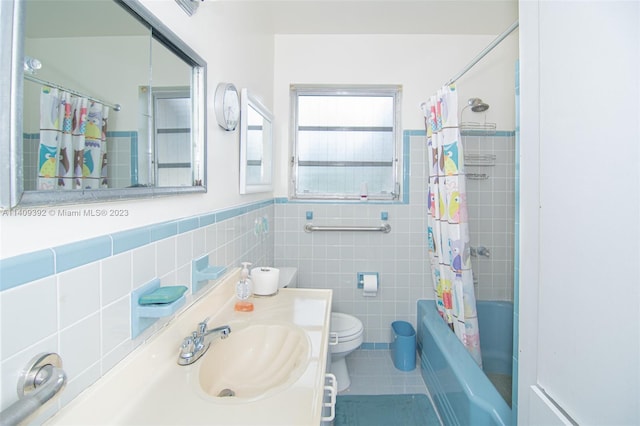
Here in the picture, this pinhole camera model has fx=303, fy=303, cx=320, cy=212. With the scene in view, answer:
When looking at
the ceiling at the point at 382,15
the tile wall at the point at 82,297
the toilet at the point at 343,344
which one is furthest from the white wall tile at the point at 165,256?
the toilet at the point at 343,344

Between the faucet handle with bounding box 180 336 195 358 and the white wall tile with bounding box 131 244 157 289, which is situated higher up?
the white wall tile with bounding box 131 244 157 289

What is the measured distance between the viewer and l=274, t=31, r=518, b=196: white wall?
2455mm

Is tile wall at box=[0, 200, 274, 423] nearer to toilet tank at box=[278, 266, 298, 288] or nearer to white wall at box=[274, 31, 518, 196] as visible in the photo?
toilet tank at box=[278, 266, 298, 288]

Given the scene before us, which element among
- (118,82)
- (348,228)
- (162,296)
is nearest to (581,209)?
(162,296)

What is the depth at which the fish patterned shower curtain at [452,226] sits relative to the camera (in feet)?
6.16

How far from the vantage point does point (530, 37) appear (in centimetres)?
87

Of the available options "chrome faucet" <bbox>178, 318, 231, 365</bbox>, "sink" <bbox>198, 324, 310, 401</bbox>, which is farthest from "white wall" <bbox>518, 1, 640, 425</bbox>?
"chrome faucet" <bbox>178, 318, 231, 365</bbox>

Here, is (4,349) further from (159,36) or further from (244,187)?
(244,187)

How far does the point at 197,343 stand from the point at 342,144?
1985 millimetres

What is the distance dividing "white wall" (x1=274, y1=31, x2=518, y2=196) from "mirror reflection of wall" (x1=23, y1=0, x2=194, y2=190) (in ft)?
5.20

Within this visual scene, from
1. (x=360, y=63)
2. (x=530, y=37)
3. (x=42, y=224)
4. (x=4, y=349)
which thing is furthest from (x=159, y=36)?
(x=360, y=63)

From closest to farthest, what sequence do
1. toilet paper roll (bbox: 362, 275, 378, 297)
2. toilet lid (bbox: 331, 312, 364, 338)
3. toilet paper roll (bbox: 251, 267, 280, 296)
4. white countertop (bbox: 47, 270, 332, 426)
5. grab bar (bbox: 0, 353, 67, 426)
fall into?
grab bar (bbox: 0, 353, 67, 426) → white countertop (bbox: 47, 270, 332, 426) → toilet paper roll (bbox: 251, 267, 280, 296) → toilet lid (bbox: 331, 312, 364, 338) → toilet paper roll (bbox: 362, 275, 378, 297)

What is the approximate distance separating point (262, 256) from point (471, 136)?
6.28 ft

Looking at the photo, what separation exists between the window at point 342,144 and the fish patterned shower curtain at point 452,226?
0.54 m
